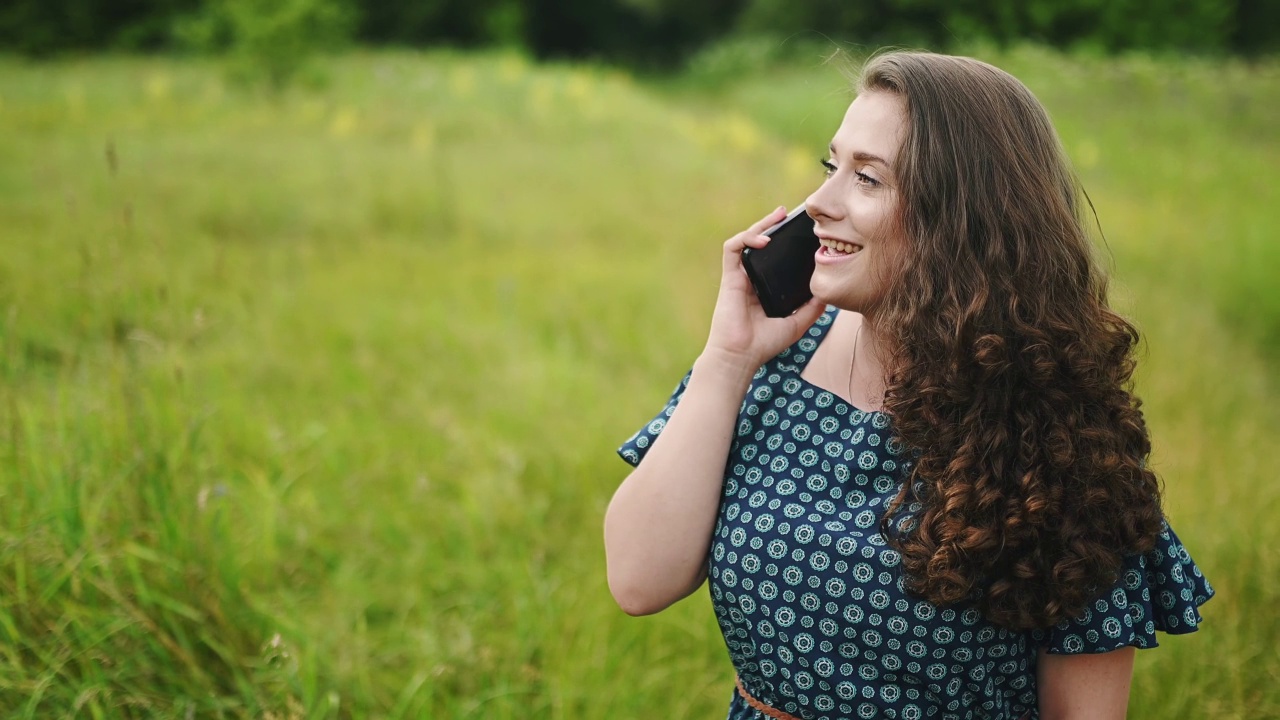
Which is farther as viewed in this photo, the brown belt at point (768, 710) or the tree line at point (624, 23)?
the tree line at point (624, 23)

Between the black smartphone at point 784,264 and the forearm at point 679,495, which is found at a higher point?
the black smartphone at point 784,264

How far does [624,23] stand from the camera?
116 feet

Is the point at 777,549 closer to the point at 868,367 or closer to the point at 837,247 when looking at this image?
the point at 868,367

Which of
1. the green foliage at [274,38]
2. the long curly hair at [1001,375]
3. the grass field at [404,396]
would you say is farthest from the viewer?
the green foliage at [274,38]

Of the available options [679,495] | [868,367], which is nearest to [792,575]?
[679,495]

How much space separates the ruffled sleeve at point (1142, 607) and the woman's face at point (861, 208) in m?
0.52

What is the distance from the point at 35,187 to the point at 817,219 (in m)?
6.72

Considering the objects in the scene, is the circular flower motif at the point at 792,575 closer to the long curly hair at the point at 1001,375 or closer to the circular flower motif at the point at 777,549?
the circular flower motif at the point at 777,549

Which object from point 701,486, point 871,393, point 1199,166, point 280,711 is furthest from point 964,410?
point 1199,166

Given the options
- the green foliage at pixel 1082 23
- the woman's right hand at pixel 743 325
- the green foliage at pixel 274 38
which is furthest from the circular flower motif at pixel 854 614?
the green foliage at pixel 1082 23

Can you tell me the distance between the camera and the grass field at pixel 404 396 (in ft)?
7.21

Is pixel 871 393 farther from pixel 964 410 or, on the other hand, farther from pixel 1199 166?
pixel 1199 166

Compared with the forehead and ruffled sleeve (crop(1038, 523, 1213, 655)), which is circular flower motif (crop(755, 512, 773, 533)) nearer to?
ruffled sleeve (crop(1038, 523, 1213, 655))

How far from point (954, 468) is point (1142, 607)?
34 centimetres
